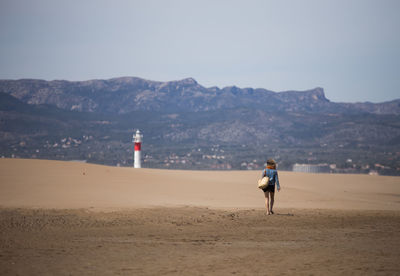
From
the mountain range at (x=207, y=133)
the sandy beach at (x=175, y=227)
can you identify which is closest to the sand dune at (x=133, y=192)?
the sandy beach at (x=175, y=227)

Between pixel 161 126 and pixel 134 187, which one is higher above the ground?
pixel 161 126

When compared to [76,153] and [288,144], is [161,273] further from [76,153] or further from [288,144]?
[288,144]

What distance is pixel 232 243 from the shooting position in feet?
40.0

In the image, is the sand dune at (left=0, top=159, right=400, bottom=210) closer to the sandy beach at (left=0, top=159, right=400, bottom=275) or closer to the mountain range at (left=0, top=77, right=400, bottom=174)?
the sandy beach at (left=0, top=159, right=400, bottom=275)

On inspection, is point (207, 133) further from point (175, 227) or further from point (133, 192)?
point (175, 227)

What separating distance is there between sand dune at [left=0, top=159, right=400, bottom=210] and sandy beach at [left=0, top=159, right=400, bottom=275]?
1.7 inches

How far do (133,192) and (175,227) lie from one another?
7.83 m

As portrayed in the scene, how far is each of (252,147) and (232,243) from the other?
147 m

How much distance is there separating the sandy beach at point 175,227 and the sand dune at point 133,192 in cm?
4

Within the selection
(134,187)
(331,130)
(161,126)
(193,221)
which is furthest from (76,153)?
(193,221)

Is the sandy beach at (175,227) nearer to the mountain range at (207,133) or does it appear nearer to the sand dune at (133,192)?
the sand dune at (133,192)

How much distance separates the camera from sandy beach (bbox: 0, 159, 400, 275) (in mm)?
9793

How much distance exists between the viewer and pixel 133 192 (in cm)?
2214

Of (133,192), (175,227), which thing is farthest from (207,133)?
(175,227)
